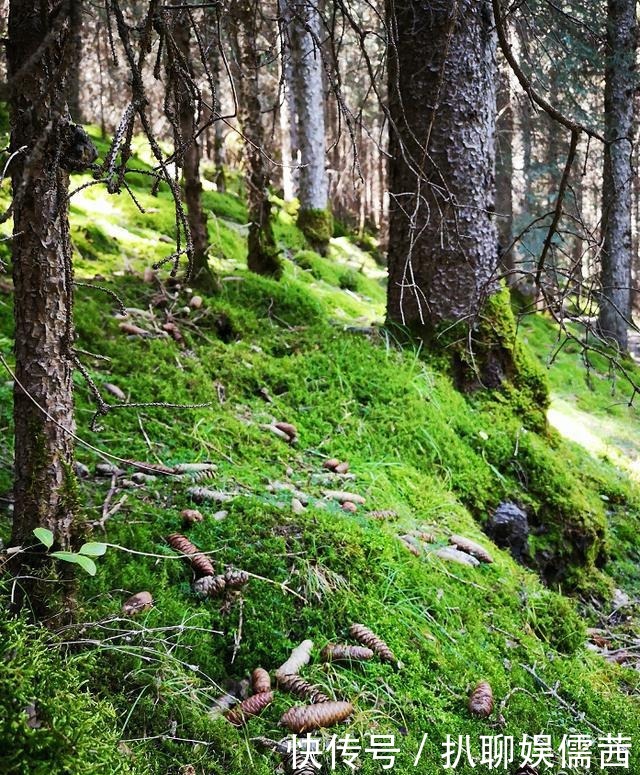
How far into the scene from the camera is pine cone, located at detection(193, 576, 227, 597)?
2230mm

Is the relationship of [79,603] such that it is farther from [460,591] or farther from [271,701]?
[460,591]

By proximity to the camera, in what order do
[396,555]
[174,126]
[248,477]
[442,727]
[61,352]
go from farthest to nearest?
[248,477] → [396,555] → [442,727] → [61,352] → [174,126]

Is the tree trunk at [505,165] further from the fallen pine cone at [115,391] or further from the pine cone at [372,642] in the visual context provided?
the pine cone at [372,642]

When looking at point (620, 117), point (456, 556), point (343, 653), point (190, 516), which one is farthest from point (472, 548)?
point (620, 117)

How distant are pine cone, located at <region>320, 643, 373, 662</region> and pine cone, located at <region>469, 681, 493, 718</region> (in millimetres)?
382

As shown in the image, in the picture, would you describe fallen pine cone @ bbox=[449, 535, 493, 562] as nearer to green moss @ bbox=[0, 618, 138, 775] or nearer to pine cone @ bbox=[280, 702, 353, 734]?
pine cone @ bbox=[280, 702, 353, 734]

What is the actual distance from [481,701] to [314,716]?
2.11 feet

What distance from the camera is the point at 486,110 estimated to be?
181 inches

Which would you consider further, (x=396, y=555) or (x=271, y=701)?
(x=396, y=555)

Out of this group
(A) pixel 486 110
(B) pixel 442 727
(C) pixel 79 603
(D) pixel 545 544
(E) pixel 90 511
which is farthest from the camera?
(A) pixel 486 110

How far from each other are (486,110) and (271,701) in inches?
167

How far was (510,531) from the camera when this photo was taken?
386 centimetres

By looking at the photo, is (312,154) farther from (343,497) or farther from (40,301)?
(40,301)

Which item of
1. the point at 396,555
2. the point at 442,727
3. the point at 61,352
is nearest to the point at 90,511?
the point at 61,352
